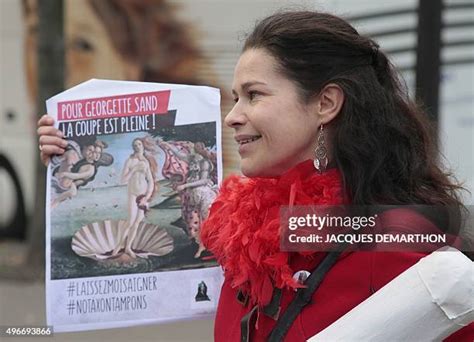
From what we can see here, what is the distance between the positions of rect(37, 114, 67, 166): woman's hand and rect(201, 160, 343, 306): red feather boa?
1.43 feet

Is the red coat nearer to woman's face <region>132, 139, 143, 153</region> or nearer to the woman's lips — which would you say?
the woman's lips

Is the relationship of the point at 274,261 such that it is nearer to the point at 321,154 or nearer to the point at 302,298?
the point at 302,298

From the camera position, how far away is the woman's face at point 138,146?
2.01 m

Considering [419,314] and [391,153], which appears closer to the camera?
[419,314]

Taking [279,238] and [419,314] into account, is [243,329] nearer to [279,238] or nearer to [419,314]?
[279,238]

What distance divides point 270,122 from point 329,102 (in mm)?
116

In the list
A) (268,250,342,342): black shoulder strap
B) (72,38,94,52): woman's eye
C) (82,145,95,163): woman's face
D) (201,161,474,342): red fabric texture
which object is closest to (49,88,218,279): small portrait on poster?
(82,145,95,163): woman's face

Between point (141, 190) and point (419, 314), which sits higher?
point (141, 190)

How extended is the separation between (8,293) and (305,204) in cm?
565

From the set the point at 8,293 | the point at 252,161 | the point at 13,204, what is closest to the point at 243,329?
the point at 252,161

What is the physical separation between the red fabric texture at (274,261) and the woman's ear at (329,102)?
94 millimetres

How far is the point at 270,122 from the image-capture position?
5.31ft

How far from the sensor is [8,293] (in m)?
6.88

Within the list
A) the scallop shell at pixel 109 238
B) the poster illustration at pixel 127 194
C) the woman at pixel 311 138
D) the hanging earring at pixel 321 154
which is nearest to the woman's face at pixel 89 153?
the poster illustration at pixel 127 194
